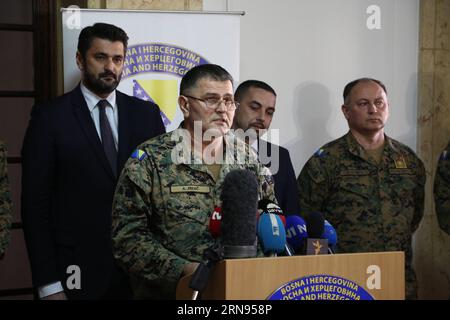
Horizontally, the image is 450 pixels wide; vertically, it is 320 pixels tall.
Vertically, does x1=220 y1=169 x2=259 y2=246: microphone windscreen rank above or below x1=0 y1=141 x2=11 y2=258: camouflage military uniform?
above

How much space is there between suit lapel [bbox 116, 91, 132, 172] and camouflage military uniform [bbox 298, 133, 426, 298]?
1.16 meters

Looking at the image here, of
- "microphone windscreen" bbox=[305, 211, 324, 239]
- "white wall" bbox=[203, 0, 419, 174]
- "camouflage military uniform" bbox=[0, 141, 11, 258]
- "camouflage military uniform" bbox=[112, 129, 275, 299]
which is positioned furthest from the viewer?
"white wall" bbox=[203, 0, 419, 174]

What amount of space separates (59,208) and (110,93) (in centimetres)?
63

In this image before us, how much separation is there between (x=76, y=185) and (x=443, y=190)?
2176 mm

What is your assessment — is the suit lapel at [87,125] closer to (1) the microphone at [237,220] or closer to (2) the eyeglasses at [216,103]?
(2) the eyeglasses at [216,103]

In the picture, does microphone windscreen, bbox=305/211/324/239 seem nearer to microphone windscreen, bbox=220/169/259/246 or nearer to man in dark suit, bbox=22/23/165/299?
microphone windscreen, bbox=220/169/259/246

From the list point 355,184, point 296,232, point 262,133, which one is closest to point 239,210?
point 296,232

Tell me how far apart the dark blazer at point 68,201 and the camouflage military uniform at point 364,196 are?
1.26 m

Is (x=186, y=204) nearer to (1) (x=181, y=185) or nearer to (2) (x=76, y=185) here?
(1) (x=181, y=185)

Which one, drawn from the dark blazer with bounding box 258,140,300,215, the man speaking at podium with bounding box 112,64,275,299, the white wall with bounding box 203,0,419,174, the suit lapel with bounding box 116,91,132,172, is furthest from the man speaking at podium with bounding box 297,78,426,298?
the man speaking at podium with bounding box 112,64,275,299

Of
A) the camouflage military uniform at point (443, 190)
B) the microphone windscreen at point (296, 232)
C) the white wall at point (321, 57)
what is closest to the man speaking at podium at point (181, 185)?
the microphone windscreen at point (296, 232)

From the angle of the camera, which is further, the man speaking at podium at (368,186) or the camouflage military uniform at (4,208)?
the man speaking at podium at (368,186)

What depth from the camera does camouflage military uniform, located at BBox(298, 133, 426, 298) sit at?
163 inches

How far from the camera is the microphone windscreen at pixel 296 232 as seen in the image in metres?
2.11
